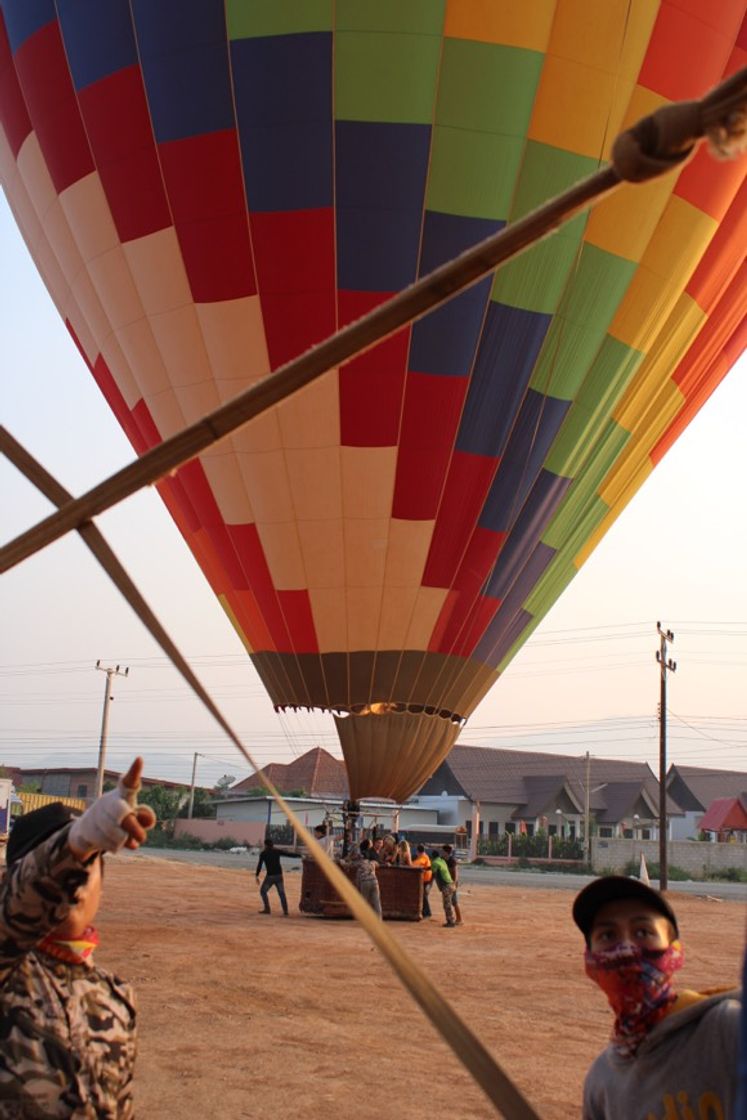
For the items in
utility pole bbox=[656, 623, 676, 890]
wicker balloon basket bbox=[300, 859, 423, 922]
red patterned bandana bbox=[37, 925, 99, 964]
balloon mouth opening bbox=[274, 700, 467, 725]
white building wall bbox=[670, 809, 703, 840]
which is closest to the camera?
red patterned bandana bbox=[37, 925, 99, 964]

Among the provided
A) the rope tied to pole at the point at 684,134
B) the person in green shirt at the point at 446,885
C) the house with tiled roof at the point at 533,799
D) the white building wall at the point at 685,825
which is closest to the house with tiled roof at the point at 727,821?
the house with tiled roof at the point at 533,799

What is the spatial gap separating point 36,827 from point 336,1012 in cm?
638

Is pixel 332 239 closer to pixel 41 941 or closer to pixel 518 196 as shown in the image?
pixel 518 196

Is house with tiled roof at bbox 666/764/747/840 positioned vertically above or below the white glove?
above

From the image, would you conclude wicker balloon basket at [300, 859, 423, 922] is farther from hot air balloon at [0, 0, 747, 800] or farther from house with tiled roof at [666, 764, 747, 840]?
house with tiled roof at [666, 764, 747, 840]

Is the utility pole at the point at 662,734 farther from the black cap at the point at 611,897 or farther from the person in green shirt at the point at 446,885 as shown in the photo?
the black cap at the point at 611,897

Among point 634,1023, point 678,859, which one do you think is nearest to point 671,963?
point 634,1023

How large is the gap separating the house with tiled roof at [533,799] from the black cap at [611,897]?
193 feet

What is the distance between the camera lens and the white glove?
195cm

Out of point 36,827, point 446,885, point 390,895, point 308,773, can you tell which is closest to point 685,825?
point 308,773

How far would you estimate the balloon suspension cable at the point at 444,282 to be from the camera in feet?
4.60

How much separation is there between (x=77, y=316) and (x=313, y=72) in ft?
10.6

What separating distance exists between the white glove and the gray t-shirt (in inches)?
35.6

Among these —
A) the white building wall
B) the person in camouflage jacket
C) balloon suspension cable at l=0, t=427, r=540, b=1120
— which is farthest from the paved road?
the white building wall
